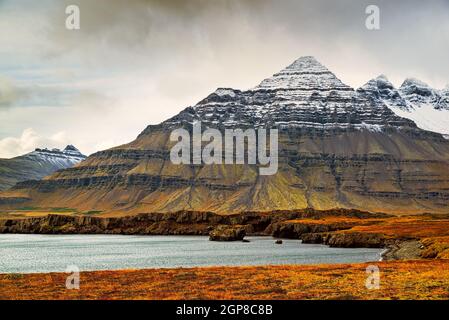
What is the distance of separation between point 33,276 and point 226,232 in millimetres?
129710

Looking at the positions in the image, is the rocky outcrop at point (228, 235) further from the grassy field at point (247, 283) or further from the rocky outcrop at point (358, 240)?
the grassy field at point (247, 283)

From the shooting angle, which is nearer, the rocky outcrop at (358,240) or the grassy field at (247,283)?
the grassy field at (247,283)

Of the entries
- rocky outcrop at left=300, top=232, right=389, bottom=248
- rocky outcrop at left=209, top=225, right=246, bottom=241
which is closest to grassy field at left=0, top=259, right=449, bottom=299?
rocky outcrop at left=300, top=232, right=389, bottom=248

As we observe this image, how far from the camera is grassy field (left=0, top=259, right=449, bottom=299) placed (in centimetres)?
4588

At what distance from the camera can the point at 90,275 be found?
61.5 metres

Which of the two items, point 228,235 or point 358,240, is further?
point 228,235

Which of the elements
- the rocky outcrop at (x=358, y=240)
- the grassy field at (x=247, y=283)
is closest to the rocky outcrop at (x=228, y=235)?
the rocky outcrop at (x=358, y=240)

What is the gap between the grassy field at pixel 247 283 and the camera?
45.9m

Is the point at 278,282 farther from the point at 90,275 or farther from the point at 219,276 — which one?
the point at 90,275

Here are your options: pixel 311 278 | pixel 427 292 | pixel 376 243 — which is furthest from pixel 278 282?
pixel 376 243

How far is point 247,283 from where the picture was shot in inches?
2079

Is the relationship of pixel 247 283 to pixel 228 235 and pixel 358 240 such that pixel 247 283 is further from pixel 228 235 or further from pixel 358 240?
pixel 228 235

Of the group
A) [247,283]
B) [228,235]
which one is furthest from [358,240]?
[247,283]

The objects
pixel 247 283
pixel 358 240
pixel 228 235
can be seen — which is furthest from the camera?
pixel 228 235
